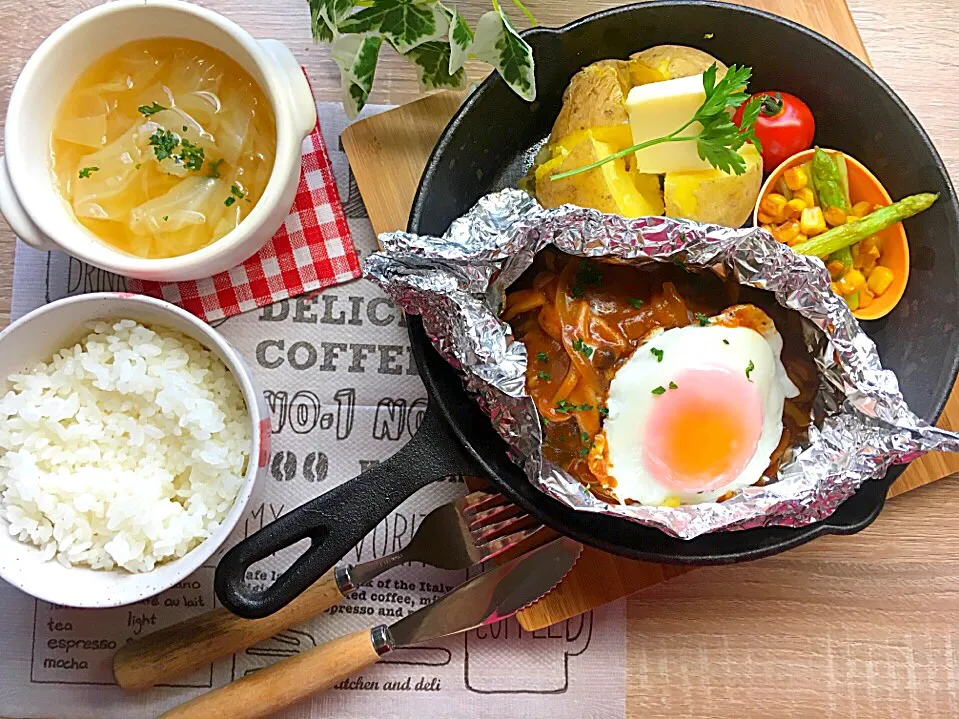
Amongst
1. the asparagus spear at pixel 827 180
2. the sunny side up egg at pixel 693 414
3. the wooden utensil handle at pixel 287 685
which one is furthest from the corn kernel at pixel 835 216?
the wooden utensil handle at pixel 287 685

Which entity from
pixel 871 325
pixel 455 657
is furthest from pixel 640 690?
pixel 871 325

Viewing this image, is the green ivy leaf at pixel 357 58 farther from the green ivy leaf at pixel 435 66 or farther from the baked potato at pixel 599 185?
the baked potato at pixel 599 185

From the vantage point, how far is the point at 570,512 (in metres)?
1.13

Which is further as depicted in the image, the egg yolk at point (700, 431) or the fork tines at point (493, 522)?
the fork tines at point (493, 522)

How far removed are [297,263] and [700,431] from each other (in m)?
0.67

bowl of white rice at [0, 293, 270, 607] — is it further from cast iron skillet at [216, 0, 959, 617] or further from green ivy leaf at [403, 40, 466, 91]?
green ivy leaf at [403, 40, 466, 91]

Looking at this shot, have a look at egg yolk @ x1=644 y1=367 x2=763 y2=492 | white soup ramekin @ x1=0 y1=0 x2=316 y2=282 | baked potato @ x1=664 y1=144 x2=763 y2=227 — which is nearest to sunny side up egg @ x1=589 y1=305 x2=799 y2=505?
egg yolk @ x1=644 y1=367 x2=763 y2=492

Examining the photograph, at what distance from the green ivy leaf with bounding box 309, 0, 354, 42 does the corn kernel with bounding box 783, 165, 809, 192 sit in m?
0.68

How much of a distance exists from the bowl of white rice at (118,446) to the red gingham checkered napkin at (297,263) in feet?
0.37

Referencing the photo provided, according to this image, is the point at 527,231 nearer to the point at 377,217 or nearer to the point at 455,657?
the point at 377,217

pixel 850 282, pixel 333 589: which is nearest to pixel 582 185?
pixel 850 282

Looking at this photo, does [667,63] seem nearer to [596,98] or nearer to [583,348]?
[596,98]

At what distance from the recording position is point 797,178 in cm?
126

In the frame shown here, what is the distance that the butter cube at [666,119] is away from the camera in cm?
113
